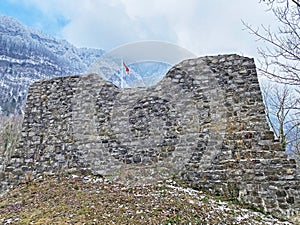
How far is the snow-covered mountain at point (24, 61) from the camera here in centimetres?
6444

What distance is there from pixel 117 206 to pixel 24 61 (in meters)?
84.6

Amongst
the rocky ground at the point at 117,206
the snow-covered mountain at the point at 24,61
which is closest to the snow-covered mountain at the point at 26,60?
the snow-covered mountain at the point at 24,61

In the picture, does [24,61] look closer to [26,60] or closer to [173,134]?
[26,60]

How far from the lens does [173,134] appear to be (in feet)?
23.6

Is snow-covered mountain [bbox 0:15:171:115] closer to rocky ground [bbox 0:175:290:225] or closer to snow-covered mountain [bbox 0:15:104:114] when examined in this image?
snow-covered mountain [bbox 0:15:104:114]

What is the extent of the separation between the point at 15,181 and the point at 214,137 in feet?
18.7

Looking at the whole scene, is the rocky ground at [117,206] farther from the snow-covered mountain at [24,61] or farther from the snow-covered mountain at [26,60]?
the snow-covered mountain at [24,61]

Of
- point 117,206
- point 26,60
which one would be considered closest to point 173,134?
point 117,206

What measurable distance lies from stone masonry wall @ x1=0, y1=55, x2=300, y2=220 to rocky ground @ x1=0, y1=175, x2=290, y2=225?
1.84 ft

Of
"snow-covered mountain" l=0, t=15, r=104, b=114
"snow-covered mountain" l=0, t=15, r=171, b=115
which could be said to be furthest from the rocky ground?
"snow-covered mountain" l=0, t=15, r=104, b=114

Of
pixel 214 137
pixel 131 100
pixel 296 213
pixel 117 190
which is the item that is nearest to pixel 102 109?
pixel 131 100

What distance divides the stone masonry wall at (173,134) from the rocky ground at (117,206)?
0.56m

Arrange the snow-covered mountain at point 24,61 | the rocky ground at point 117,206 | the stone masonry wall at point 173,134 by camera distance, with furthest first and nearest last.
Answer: the snow-covered mountain at point 24,61, the stone masonry wall at point 173,134, the rocky ground at point 117,206

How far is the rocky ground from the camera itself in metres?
4.70
